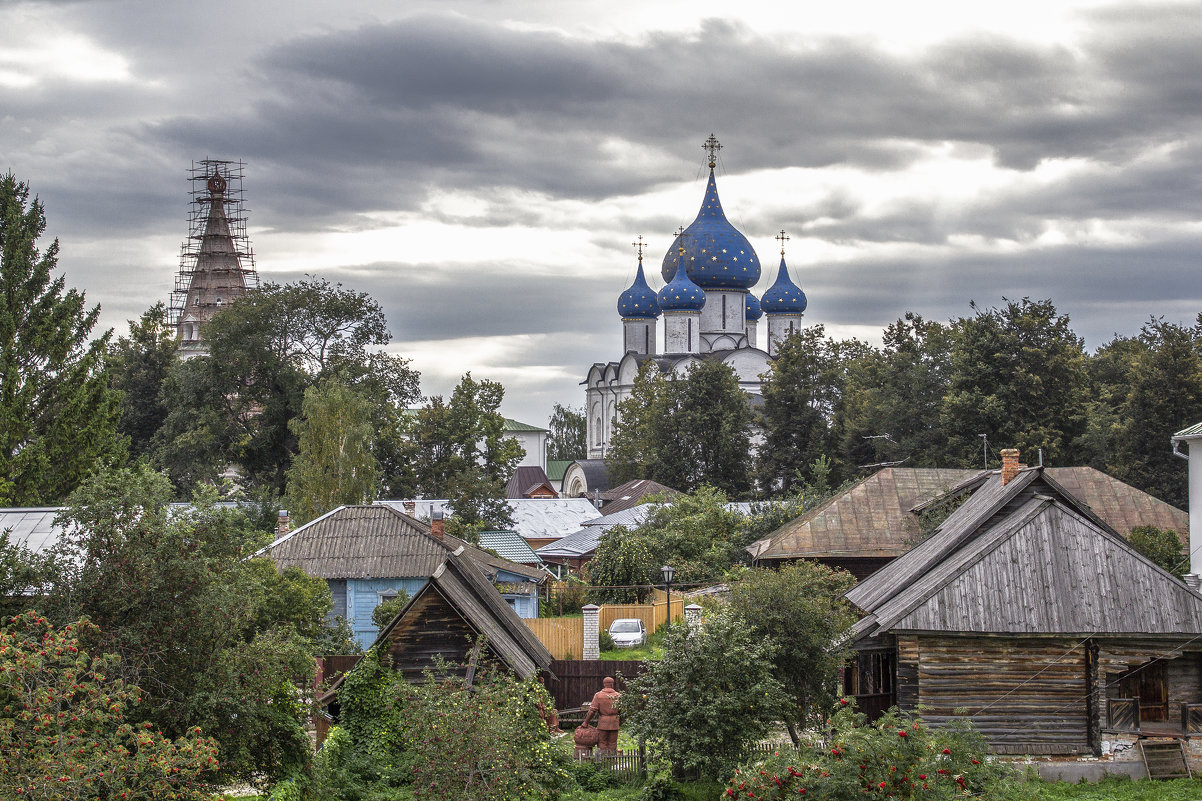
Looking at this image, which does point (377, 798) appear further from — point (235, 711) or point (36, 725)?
point (36, 725)

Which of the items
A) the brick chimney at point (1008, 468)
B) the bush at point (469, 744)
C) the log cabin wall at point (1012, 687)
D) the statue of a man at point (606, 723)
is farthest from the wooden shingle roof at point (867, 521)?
the bush at point (469, 744)

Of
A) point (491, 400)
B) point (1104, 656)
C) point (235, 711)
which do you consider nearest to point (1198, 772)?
point (1104, 656)

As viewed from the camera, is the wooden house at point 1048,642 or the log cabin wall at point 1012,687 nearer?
the wooden house at point 1048,642

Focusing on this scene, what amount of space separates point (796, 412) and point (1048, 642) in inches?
1904

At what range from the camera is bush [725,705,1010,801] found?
467 inches

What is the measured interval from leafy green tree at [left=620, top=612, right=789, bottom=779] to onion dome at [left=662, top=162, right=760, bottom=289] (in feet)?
248

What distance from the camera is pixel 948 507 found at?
104ft

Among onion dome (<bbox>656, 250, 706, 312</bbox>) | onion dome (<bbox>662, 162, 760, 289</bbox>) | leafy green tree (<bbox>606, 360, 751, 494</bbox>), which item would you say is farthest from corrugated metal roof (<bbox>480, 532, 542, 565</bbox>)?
onion dome (<bbox>662, 162, 760, 289</bbox>)

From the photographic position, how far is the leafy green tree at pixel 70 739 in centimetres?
1170

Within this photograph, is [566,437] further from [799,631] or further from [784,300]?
[799,631]

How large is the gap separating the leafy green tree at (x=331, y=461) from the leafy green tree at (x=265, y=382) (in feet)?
24.8

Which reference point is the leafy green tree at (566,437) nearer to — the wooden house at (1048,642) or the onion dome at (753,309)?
the onion dome at (753,309)

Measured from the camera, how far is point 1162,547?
3219cm

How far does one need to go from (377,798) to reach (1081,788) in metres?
10.5
